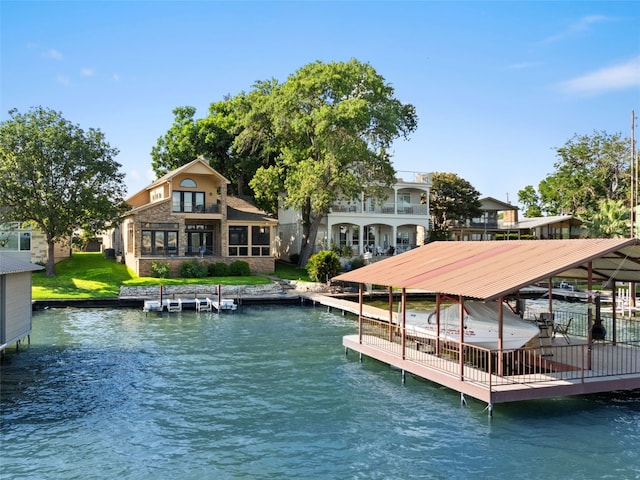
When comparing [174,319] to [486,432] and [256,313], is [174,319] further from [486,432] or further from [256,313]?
[486,432]

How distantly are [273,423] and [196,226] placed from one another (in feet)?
116

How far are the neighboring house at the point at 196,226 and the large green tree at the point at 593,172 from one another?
3747 centimetres

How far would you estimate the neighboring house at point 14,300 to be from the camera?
66.6ft

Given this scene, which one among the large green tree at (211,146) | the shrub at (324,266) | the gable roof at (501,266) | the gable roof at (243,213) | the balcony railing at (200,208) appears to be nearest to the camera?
the gable roof at (501,266)

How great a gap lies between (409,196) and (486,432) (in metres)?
46.1

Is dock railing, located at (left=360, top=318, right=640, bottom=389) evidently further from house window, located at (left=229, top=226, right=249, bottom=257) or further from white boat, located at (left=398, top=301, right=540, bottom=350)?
house window, located at (left=229, top=226, right=249, bottom=257)

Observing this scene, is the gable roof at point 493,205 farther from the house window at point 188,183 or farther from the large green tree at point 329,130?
the house window at point 188,183

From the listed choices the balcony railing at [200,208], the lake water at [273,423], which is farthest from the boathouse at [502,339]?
the balcony railing at [200,208]

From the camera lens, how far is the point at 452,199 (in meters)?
62.4

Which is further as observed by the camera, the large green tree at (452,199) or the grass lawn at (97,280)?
the large green tree at (452,199)

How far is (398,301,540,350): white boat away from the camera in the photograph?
683 inches

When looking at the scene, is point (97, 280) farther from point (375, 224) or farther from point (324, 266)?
point (375, 224)

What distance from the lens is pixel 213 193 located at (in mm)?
48125

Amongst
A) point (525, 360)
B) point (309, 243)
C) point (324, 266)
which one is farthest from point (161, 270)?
point (525, 360)
